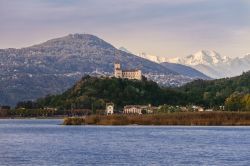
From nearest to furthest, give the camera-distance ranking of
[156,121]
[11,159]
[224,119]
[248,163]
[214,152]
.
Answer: [248,163], [11,159], [214,152], [224,119], [156,121]

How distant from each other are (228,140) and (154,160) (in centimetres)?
3154

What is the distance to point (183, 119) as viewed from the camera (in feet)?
517

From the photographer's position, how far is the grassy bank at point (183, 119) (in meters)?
151

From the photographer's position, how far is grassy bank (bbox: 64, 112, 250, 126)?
15125 cm

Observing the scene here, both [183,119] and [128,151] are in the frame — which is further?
[183,119]

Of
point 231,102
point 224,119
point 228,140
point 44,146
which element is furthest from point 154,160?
point 231,102

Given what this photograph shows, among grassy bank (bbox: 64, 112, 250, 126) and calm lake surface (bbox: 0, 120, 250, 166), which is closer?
calm lake surface (bbox: 0, 120, 250, 166)

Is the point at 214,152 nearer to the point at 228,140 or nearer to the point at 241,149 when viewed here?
the point at 241,149

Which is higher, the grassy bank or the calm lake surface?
the grassy bank

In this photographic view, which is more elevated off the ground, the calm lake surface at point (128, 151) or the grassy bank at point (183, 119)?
the grassy bank at point (183, 119)

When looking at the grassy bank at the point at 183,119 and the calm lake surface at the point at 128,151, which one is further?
the grassy bank at the point at 183,119

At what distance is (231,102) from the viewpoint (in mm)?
186250

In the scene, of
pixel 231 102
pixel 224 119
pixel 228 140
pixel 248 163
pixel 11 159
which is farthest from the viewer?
pixel 231 102

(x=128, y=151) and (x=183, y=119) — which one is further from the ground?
(x=183, y=119)
